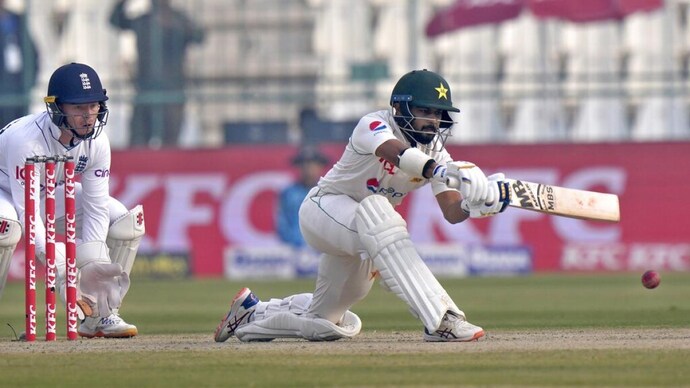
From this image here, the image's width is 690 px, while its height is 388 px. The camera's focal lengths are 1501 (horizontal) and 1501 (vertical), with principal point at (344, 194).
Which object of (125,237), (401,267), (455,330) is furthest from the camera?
(125,237)

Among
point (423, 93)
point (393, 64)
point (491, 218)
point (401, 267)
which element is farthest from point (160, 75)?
point (401, 267)

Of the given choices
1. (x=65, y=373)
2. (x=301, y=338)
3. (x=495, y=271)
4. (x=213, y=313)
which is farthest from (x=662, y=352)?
(x=495, y=271)

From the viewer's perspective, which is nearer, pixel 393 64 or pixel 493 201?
pixel 493 201

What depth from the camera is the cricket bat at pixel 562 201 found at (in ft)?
27.8

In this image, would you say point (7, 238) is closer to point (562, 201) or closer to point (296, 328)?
point (296, 328)

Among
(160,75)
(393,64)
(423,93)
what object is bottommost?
(160,75)

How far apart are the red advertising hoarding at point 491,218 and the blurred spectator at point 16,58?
7.81 ft

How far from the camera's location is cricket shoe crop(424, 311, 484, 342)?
27.7 feet

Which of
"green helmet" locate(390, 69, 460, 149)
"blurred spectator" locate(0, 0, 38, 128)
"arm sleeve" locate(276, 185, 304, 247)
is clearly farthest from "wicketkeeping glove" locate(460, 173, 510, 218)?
"blurred spectator" locate(0, 0, 38, 128)

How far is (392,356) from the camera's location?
7730 mm

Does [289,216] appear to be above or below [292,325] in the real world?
below

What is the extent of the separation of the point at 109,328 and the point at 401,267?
234cm

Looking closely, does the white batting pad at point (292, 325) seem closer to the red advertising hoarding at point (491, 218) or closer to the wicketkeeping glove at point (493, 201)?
the wicketkeeping glove at point (493, 201)

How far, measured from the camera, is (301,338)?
9.23 m
